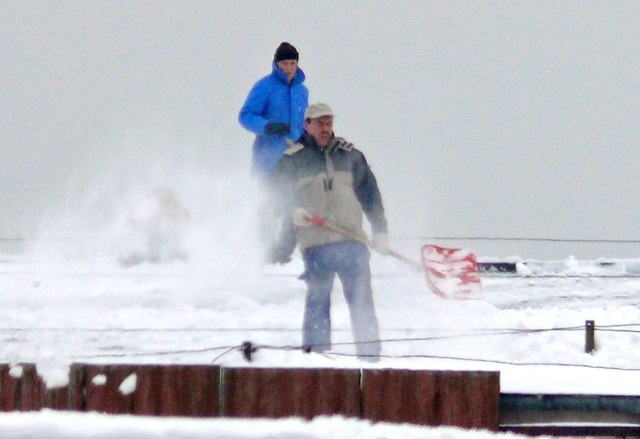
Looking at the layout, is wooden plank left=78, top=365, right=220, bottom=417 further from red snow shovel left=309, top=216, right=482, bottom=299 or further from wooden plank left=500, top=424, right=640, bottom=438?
red snow shovel left=309, top=216, right=482, bottom=299

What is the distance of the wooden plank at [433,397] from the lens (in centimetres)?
487

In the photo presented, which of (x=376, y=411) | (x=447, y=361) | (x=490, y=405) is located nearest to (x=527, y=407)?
(x=490, y=405)

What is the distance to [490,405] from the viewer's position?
4.91m

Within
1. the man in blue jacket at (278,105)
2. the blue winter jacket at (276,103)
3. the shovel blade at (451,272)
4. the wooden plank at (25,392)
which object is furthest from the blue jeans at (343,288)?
the blue winter jacket at (276,103)

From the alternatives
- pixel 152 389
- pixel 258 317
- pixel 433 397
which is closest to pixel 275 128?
pixel 258 317

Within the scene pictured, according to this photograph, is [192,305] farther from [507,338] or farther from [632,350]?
[632,350]

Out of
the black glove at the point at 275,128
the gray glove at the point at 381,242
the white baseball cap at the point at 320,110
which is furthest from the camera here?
the black glove at the point at 275,128

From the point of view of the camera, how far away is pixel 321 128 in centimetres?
654

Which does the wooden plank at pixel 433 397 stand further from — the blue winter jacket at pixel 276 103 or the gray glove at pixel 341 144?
the blue winter jacket at pixel 276 103

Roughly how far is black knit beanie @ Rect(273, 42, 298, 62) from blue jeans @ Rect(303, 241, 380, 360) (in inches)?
113

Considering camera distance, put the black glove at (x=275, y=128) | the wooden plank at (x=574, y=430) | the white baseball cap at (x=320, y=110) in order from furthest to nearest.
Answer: the black glove at (x=275, y=128)
the white baseball cap at (x=320, y=110)
the wooden plank at (x=574, y=430)

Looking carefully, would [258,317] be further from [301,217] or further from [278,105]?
[301,217]

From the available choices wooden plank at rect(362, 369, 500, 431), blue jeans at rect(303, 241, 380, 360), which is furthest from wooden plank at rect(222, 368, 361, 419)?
blue jeans at rect(303, 241, 380, 360)

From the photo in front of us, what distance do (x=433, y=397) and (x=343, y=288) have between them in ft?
5.91
